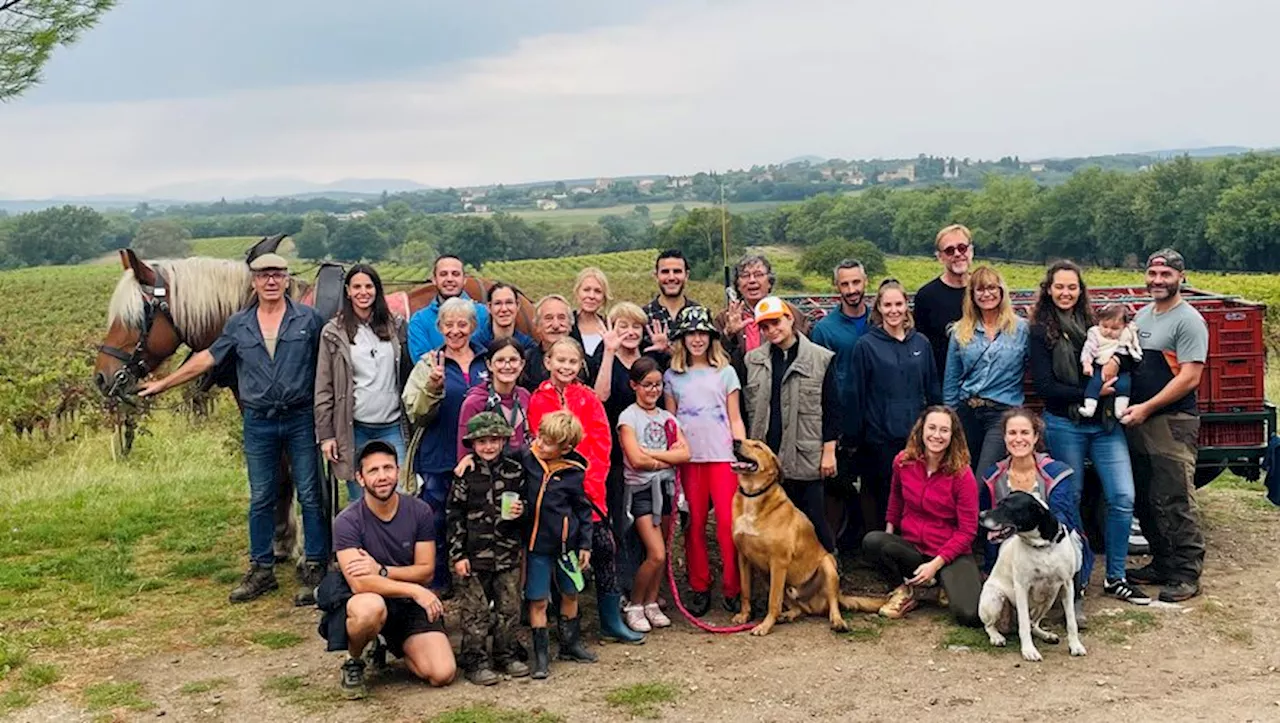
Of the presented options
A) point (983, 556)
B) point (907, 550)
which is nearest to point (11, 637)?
point (907, 550)

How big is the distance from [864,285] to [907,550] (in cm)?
169

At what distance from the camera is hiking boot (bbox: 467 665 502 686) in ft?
17.2

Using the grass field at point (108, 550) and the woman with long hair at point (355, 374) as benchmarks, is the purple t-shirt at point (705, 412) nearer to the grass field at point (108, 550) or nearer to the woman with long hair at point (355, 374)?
the woman with long hair at point (355, 374)

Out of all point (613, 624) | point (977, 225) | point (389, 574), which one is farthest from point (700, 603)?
point (977, 225)

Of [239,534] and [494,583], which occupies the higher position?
[494,583]

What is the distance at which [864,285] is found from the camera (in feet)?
22.3

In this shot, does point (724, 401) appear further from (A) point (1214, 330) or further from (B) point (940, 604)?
(A) point (1214, 330)

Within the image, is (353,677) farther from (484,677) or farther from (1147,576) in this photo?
(1147,576)

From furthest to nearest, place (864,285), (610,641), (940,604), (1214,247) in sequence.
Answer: (1214,247) → (864,285) → (940,604) → (610,641)

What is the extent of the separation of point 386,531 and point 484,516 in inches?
18.8

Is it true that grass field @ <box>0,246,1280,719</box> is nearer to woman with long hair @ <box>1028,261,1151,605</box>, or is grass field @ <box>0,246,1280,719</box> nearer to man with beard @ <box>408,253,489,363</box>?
man with beard @ <box>408,253,489,363</box>

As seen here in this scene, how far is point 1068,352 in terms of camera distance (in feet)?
20.7

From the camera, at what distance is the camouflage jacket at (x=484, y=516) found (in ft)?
17.4

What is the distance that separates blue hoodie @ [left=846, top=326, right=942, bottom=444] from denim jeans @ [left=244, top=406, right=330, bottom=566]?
3.32 metres
